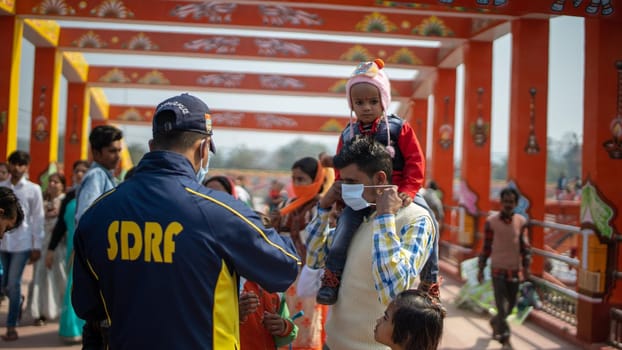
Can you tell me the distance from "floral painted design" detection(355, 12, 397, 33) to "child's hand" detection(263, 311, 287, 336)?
866 centimetres

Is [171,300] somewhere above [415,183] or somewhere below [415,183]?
below

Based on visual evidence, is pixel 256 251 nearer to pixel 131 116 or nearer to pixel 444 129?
pixel 444 129

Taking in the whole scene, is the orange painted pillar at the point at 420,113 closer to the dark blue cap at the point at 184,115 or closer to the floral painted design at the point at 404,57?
the floral painted design at the point at 404,57

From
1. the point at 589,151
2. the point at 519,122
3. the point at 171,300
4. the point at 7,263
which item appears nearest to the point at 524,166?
the point at 519,122

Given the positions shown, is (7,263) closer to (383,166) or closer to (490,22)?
(383,166)

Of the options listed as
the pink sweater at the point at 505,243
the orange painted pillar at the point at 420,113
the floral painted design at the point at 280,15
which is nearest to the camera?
the pink sweater at the point at 505,243

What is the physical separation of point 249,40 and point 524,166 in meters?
6.20

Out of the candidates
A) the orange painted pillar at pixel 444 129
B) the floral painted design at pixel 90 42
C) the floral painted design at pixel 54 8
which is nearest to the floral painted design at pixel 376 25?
the orange painted pillar at pixel 444 129

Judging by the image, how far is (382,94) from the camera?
2.99 metres

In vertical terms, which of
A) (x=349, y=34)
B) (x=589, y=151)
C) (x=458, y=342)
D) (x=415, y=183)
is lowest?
(x=458, y=342)

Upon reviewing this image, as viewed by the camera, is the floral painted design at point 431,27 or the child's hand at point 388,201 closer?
the child's hand at point 388,201

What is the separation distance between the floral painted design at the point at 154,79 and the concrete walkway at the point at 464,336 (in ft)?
28.8

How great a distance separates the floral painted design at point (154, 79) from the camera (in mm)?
15781

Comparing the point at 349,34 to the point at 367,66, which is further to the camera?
the point at 349,34
